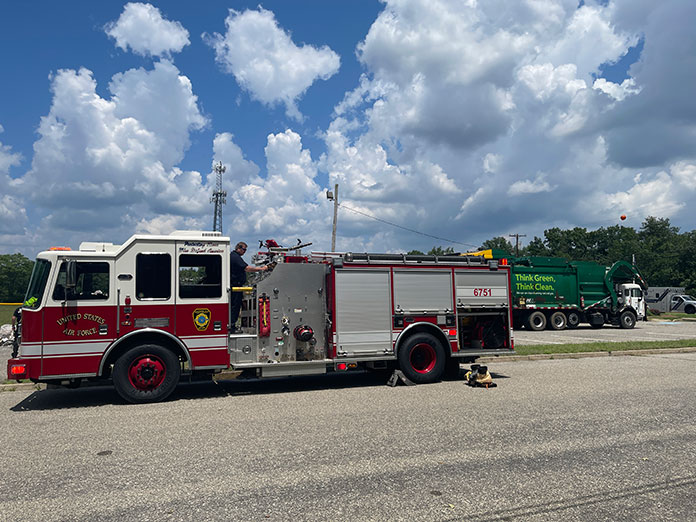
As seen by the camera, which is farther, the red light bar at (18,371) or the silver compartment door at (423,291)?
the silver compartment door at (423,291)

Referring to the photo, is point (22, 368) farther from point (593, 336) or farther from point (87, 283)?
point (593, 336)

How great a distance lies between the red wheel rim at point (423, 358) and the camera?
9.73 metres

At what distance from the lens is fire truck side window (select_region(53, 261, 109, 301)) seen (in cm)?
780

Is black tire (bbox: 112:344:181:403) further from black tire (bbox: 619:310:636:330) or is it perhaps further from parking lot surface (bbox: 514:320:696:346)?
black tire (bbox: 619:310:636:330)

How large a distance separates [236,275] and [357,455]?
186 inches

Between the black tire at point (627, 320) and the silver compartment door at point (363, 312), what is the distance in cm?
2065

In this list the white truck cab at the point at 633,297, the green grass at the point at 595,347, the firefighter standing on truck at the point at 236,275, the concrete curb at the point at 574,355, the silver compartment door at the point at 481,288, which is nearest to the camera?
the firefighter standing on truck at the point at 236,275

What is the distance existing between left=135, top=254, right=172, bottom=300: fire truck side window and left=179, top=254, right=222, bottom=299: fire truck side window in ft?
0.72

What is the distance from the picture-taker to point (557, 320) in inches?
969

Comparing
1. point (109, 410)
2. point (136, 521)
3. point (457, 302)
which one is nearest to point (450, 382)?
point (457, 302)

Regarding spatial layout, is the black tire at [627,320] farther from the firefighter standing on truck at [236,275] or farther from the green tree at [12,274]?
the green tree at [12,274]

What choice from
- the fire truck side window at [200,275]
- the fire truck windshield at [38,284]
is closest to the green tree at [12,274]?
the fire truck windshield at [38,284]

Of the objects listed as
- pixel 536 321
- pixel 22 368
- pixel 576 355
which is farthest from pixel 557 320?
pixel 22 368

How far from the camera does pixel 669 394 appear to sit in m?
8.33
